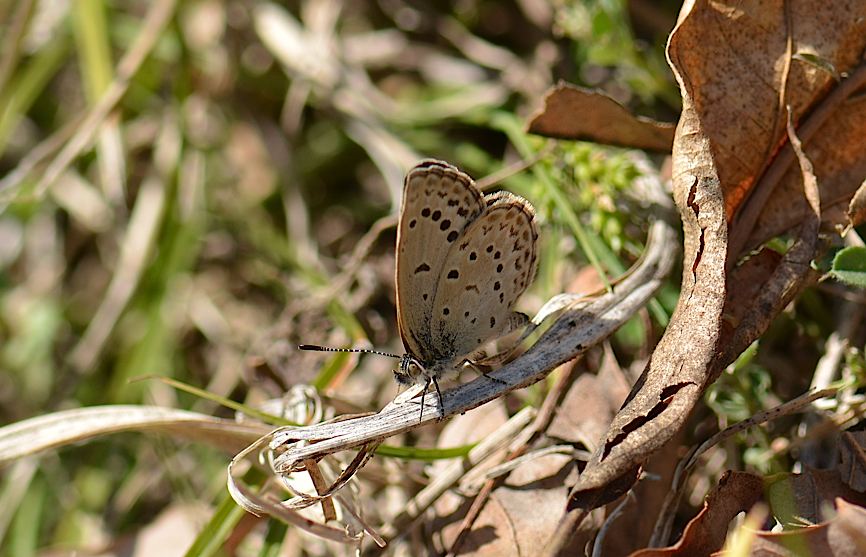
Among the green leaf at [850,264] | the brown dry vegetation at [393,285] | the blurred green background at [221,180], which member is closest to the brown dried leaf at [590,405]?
the brown dry vegetation at [393,285]

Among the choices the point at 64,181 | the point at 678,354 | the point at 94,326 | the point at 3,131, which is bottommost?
the point at 94,326

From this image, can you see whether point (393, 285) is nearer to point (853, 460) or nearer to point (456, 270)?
point (456, 270)

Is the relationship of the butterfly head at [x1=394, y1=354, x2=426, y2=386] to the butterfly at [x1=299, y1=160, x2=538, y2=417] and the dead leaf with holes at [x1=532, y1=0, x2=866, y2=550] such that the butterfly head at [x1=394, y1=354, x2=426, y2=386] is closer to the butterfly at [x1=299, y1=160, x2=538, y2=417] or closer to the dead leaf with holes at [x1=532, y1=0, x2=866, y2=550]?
the butterfly at [x1=299, y1=160, x2=538, y2=417]

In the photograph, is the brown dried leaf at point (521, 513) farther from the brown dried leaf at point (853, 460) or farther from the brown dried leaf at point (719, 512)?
the brown dried leaf at point (853, 460)

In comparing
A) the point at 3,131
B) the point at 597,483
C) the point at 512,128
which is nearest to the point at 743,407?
the point at 597,483

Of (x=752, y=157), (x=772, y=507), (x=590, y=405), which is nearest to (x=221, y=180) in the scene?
(x=590, y=405)

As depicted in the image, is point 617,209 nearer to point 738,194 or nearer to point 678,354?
point 738,194

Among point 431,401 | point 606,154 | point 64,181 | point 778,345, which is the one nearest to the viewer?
point 431,401
